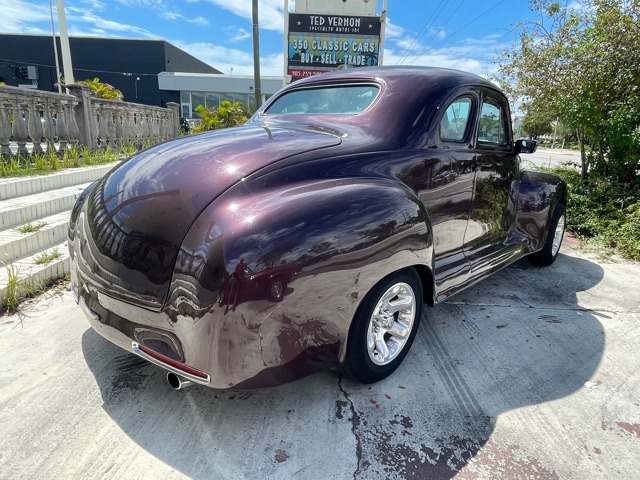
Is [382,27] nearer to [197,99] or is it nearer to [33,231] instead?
[33,231]

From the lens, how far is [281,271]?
1710 mm

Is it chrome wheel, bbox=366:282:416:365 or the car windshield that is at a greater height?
the car windshield

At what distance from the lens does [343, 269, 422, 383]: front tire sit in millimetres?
2135

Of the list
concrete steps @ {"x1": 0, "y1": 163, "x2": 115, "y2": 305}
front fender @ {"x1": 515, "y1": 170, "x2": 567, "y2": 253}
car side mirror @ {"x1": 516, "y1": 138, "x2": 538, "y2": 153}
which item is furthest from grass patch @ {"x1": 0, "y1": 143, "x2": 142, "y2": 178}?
front fender @ {"x1": 515, "y1": 170, "x2": 567, "y2": 253}

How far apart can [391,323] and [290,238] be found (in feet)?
3.32

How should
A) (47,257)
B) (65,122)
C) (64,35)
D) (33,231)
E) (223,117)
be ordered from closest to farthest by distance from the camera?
(47,257) → (33,231) → (65,122) → (223,117) → (64,35)

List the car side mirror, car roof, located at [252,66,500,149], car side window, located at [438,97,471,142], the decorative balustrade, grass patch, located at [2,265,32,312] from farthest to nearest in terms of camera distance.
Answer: the decorative balustrade < the car side mirror < grass patch, located at [2,265,32,312] < car side window, located at [438,97,471,142] < car roof, located at [252,66,500,149]

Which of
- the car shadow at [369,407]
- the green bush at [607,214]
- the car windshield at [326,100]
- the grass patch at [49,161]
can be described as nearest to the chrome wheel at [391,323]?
the car shadow at [369,407]

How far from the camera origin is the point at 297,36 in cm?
1617

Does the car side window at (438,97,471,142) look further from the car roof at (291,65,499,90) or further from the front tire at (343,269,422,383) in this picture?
the front tire at (343,269,422,383)

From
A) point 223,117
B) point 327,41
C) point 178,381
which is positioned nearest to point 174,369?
point 178,381

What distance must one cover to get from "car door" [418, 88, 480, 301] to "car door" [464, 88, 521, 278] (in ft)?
0.36

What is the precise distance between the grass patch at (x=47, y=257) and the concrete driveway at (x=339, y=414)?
0.58 meters

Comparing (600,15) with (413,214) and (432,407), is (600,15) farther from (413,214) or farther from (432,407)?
(432,407)
